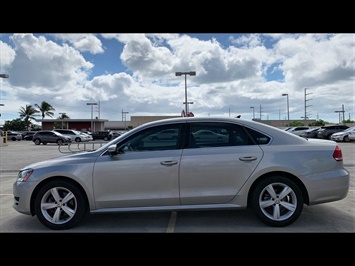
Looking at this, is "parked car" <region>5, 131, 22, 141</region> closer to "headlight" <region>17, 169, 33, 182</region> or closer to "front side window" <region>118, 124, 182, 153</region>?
"headlight" <region>17, 169, 33, 182</region>

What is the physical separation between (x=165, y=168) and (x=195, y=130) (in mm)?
785

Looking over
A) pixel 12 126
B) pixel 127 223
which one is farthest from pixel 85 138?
pixel 12 126

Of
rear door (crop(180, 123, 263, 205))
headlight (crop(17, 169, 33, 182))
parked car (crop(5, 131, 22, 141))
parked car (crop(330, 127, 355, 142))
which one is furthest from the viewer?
parked car (crop(5, 131, 22, 141))

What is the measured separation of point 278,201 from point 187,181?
55.2 inches

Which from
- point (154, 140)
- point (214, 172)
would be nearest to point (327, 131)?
point (214, 172)

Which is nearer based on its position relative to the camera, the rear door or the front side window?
the rear door

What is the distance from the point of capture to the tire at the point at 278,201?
4.03 metres

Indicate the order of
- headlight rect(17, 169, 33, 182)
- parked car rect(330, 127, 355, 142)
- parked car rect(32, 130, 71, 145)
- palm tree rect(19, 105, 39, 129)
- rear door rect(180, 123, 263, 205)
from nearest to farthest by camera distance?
rear door rect(180, 123, 263, 205) < headlight rect(17, 169, 33, 182) < parked car rect(330, 127, 355, 142) < parked car rect(32, 130, 71, 145) < palm tree rect(19, 105, 39, 129)

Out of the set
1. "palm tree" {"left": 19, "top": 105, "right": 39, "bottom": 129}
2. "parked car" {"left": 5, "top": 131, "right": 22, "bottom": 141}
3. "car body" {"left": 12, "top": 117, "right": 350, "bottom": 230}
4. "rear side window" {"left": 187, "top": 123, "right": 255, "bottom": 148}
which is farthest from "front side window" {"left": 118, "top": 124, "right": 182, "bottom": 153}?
"palm tree" {"left": 19, "top": 105, "right": 39, "bottom": 129}

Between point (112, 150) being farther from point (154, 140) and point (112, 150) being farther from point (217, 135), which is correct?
point (217, 135)

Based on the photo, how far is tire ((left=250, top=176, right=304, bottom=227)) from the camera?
4.03 metres

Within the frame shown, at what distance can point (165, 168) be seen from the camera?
→ 3.98 m
